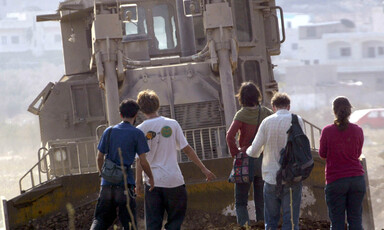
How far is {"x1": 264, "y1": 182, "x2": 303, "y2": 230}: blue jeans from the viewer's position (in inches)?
362

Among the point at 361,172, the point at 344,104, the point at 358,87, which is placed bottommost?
the point at 358,87

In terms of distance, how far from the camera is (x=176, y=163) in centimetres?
903

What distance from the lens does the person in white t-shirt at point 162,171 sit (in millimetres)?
8945

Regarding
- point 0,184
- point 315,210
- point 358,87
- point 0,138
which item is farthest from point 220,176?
point 358,87

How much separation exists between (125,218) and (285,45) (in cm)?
10453

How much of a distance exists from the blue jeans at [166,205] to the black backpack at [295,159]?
3.29 ft

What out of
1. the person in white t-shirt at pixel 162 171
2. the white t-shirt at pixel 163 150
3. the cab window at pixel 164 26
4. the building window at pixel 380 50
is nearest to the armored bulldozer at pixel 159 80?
the cab window at pixel 164 26

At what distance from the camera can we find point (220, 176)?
42.6ft

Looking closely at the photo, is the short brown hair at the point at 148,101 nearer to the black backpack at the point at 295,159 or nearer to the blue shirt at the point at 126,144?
the blue shirt at the point at 126,144

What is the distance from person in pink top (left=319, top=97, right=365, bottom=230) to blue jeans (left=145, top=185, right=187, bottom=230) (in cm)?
148

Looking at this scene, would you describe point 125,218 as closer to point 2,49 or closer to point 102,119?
point 102,119

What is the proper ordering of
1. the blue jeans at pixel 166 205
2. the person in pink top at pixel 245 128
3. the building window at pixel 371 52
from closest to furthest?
1. the blue jeans at pixel 166 205
2. the person in pink top at pixel 245 128
3. the building window at pixel 371 52

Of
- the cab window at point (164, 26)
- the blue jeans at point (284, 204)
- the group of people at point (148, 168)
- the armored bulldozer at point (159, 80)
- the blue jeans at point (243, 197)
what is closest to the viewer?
the group of people at point (148, 168)

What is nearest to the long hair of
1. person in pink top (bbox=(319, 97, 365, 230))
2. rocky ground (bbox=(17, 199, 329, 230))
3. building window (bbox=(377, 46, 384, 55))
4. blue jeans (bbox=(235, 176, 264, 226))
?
person in pink top (bbox=(319, 97, 365, 230))
